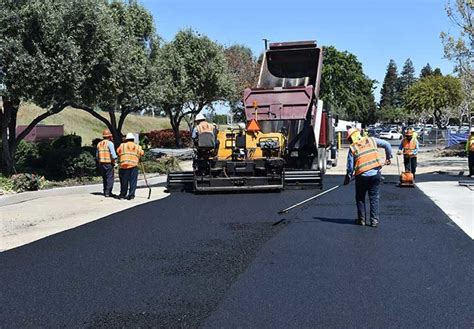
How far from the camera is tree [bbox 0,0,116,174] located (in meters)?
13.4

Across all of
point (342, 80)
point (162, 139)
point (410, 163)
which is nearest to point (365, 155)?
point (410, 163)

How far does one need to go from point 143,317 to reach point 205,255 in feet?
7.44

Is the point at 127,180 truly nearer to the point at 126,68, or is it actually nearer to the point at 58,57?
the point at 58,57

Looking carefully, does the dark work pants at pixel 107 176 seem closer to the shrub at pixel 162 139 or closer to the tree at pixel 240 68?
the shrub at pixel 162 139

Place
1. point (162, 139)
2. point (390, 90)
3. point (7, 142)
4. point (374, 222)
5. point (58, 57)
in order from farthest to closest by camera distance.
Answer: point (390, 90) < point (162, 139) < point (7, 142) < point (58, 57) < point (374, 222)

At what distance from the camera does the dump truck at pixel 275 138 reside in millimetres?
13352

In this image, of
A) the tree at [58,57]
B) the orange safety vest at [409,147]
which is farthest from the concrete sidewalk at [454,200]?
the tree at [58,57]

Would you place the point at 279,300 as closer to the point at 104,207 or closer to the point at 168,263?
the point at 168,263

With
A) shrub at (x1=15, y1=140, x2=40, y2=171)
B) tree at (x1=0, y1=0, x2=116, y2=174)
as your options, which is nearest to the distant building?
shrub at (x1=15, y1=140, x2=40, y2=171)

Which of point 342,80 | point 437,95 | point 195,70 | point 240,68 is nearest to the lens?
point 195,70

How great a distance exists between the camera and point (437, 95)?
71688 mm

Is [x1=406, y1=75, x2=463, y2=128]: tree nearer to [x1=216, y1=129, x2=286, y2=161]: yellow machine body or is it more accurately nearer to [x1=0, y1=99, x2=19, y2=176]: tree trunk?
[x1=216, y1=129, x2=286, y2=161]: yellow machine body

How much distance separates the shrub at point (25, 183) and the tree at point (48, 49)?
1693 millimetres

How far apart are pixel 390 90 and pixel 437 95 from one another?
237 ft
